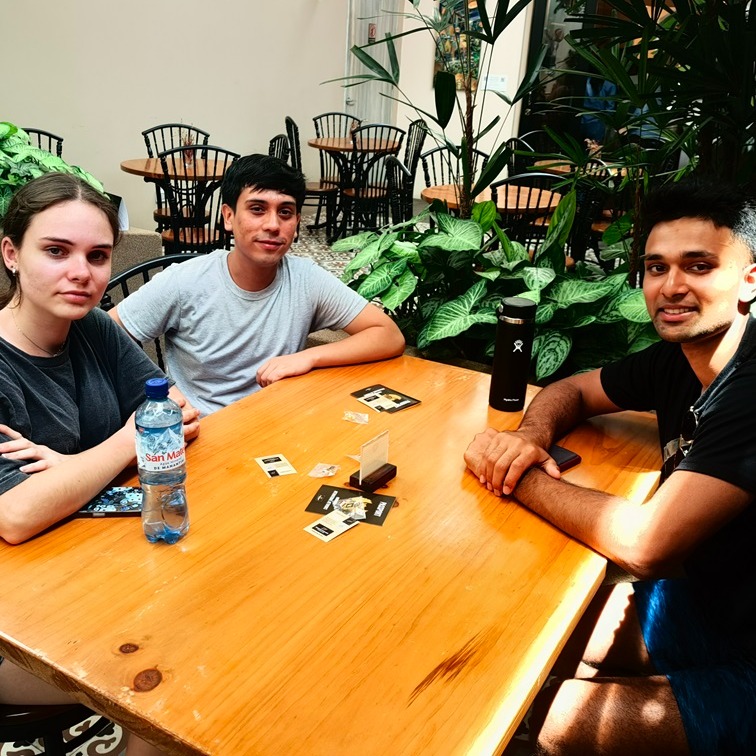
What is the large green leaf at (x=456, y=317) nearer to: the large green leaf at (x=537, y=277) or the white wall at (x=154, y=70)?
the large green leaf at (x=537, y=277)

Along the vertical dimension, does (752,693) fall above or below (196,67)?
below

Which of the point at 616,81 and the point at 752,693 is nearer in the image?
the point at 752,693

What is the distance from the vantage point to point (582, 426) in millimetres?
1741

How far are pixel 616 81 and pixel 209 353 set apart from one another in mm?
1591

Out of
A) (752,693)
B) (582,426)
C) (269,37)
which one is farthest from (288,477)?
(269,37)

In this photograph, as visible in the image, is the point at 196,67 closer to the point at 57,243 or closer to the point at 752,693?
the point at 57,243

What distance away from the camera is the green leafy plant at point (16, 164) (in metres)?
2.09

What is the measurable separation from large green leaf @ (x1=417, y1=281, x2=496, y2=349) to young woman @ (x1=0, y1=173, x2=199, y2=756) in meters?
1.17

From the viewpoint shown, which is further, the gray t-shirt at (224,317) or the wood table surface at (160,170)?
the wood table surface at (160,170)

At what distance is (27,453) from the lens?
4.04ft

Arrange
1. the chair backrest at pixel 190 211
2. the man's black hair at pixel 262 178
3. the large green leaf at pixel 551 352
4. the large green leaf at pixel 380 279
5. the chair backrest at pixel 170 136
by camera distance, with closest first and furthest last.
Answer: the man's black hair at pixel 262 178, the large green leaf at pixel 551 352, the large green leaf at pixel 380 279, the chair backrest at pixel 190 211, the chair backrest at pixel 170 136

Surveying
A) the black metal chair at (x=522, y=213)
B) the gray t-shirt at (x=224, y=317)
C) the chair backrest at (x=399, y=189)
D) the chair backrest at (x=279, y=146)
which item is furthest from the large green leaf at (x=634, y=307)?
the chair backrest at (x=279, y=146)

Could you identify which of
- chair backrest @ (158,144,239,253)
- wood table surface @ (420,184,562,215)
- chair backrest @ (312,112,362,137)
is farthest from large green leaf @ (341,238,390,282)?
chair backrest @ (312,112,362,137)

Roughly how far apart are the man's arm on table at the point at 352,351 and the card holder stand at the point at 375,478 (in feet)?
1.85
